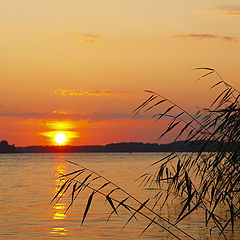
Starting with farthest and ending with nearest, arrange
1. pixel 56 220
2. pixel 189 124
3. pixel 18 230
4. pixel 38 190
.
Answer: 1. pixel 38 190
2. pixel 56 220
3. pixel 18 230
4. pixel 189 124

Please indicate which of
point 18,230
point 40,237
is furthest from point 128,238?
point 18,230

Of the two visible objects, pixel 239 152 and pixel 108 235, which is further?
pixel 108 235

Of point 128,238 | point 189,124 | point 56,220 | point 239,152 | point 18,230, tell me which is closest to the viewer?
point 239,152

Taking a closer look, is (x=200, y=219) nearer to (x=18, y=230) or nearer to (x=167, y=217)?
→ (x=167, y=217)

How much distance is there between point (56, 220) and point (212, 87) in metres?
15.1

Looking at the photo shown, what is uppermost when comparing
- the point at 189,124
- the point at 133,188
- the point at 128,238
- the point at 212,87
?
the point at 133,188

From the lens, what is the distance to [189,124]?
11.1 m

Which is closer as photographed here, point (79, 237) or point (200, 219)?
point (79, 237)

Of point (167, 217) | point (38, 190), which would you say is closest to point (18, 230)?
point (167, 217)

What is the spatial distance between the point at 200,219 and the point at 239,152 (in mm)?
15393

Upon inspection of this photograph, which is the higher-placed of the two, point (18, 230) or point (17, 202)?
point (17, 202)

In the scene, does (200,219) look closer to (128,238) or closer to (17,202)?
(128,238)

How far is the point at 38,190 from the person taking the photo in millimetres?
43250

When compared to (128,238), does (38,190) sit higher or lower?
higher
